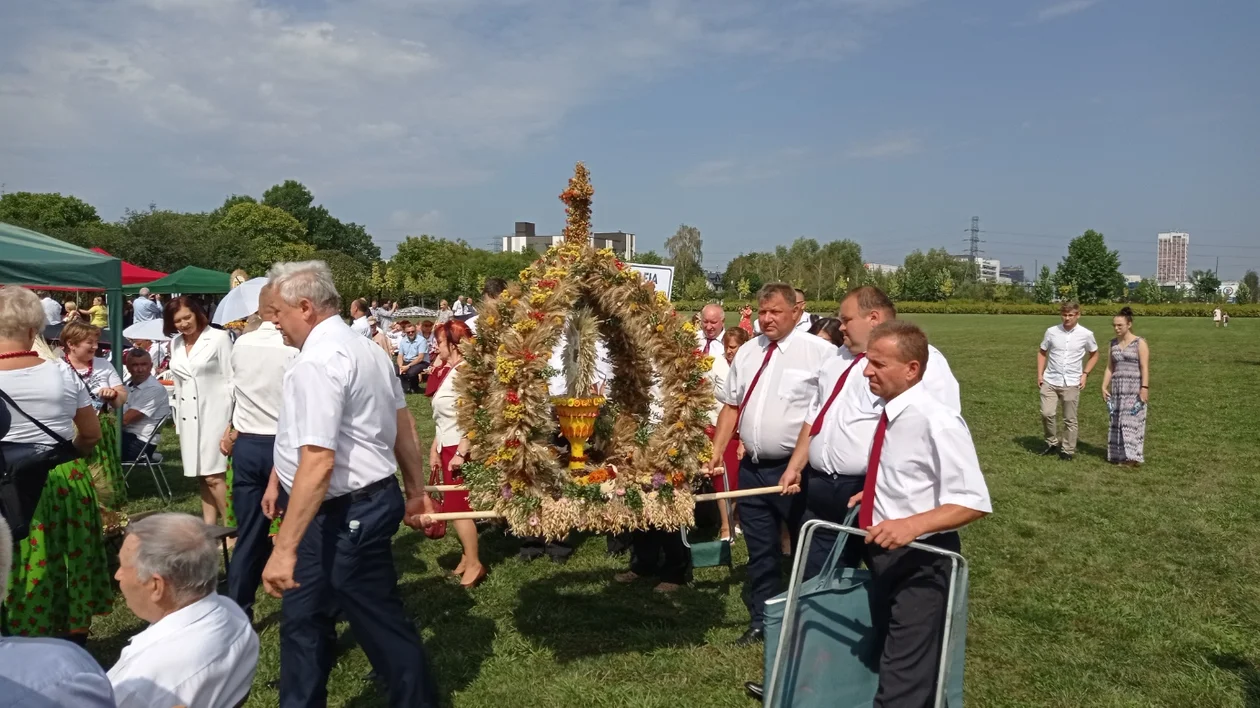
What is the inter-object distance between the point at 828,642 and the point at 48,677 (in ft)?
10.5

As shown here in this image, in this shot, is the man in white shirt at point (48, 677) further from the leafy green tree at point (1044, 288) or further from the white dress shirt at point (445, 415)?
the leafy green tree at point (1044, 288)

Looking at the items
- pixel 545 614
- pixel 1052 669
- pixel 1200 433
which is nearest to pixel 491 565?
pixel 545 614

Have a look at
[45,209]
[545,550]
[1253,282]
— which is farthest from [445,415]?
[1253,282]

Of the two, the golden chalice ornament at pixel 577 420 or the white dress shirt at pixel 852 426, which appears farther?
the golden chalice ornament at pixel 577 420

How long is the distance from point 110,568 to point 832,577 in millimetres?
5724

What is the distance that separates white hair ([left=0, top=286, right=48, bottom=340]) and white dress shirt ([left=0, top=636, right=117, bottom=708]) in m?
3.18

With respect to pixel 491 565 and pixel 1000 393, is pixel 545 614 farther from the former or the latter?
pixel 1000 393

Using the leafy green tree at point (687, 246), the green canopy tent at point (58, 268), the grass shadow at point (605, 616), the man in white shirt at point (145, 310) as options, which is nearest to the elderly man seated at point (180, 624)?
the grass shadow at point (605, 616)

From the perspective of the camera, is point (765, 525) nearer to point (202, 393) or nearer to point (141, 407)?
point (202, 393)

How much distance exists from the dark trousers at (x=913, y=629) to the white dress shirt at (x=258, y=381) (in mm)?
3799

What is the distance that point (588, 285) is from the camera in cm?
528

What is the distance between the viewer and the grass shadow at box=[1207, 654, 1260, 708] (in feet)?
16.6

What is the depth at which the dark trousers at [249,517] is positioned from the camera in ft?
17.9

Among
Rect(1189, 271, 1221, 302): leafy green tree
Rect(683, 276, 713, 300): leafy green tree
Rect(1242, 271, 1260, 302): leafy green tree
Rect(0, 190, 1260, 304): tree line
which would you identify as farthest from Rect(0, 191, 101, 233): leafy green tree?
Rect(1242, 271, 1260, 302): leafy green tree
